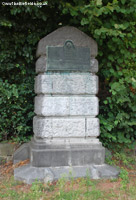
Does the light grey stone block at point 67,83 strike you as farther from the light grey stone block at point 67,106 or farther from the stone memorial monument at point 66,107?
the light grey stone block at point 67,106

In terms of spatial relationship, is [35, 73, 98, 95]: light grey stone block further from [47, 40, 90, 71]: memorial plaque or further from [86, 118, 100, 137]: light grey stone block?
[86, 118, 100, 137]: light grey stone block

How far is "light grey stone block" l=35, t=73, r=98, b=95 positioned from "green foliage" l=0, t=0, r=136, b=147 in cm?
50

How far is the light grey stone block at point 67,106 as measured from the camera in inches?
154

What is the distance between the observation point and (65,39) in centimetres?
402

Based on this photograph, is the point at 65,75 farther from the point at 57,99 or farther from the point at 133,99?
the point at 133,99

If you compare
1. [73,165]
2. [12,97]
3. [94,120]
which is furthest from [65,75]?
[73,165]

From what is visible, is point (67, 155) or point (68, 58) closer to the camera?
point (67, 155)

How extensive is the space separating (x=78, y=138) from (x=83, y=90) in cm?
85

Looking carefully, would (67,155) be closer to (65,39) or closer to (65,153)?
(65,153)

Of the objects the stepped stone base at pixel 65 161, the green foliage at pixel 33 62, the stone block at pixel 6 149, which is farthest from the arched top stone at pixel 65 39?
the stone block at pixel 6 149

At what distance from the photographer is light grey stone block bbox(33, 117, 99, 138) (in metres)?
3.91

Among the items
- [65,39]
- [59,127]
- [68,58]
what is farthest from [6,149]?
[65,39]

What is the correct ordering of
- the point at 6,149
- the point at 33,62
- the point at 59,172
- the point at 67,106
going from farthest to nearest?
the point at 33,62 → the point at 6,149 → the point at 67,106 → the point at 59,172

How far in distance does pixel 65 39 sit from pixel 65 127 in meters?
1.54
